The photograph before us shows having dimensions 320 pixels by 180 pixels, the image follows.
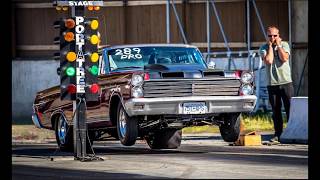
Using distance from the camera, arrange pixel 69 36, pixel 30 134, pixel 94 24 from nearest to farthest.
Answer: pixel 69 36 < pixel 94 24 < pixel 30 134

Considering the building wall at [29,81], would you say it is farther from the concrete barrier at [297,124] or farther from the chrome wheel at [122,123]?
the chrome wheel at [122,123]

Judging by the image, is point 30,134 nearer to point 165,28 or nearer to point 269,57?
point 269,57

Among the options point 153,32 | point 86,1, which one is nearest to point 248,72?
point 86,1

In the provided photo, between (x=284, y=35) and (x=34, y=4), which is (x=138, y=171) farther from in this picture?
(x=34, y=4)

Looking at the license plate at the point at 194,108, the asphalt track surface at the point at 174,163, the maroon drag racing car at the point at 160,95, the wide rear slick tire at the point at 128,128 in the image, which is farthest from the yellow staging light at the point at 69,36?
the license plate at the point at 194,108

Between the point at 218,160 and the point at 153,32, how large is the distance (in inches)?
661

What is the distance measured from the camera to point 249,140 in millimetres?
19469

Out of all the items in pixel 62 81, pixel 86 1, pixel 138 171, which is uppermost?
pixel 86 1

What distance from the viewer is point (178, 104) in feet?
56.0

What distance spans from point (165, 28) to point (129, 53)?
13845 millimetres

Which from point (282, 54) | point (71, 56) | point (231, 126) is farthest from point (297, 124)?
point (71, 56)

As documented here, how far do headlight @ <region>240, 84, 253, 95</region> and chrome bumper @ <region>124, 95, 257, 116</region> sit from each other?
0.32 ft

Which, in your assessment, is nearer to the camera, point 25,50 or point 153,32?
point 153,32

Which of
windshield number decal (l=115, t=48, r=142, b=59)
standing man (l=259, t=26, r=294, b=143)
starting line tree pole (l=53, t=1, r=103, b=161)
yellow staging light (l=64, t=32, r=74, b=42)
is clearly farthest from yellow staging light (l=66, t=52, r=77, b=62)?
standing man (l=259, t=26, r=294, b=143)
